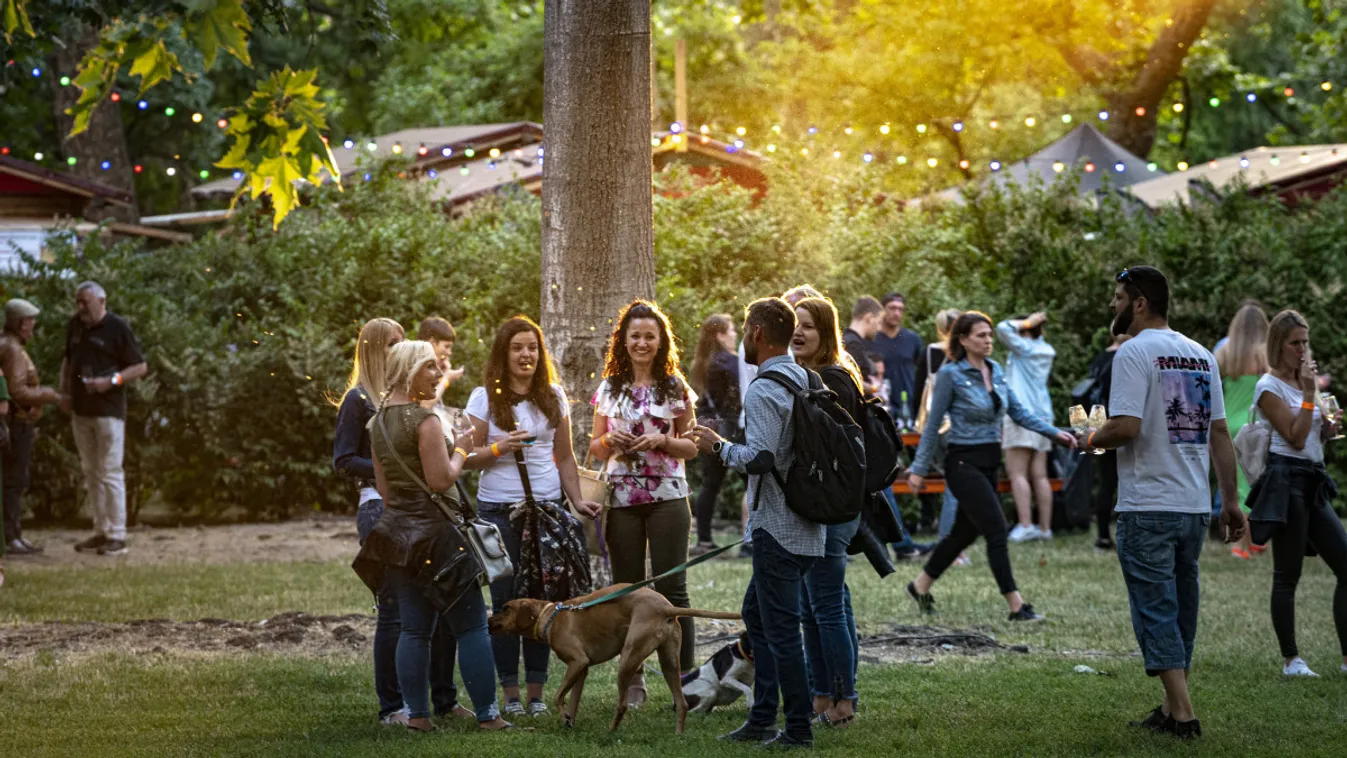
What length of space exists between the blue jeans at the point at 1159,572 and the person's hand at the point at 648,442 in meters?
2.03

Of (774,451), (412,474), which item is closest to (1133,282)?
(774,451)

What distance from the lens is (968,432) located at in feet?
33.4

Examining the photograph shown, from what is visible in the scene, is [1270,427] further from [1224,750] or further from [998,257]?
[998,257]

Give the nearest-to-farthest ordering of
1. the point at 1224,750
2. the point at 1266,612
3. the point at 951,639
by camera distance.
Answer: the point at 1224,750, the point at 951,639, the point at 1266,612

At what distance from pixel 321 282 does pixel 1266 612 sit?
1014 centimetres

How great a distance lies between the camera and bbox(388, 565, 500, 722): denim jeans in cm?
672

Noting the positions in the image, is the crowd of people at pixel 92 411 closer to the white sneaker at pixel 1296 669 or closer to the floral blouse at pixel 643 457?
the floral blouse at pixel 643 457

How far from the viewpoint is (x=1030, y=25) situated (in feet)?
116

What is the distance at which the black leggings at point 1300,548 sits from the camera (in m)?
8.06

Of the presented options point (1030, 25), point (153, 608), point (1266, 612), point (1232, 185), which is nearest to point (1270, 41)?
point (1030, 25)

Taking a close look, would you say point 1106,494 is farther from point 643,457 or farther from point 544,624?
point 544,624

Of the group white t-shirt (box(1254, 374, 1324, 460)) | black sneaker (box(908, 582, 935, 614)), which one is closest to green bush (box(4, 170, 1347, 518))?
black sneaker (box(908, 582, 935, 614))

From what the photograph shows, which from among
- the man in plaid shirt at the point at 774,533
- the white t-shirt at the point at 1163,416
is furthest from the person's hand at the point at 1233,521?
the man in plaid shirt at the point at 774,533

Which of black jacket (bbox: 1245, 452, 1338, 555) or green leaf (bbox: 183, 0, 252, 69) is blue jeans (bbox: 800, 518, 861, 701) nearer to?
black jacket (bbox: 1245, 452, 1338, 555)
